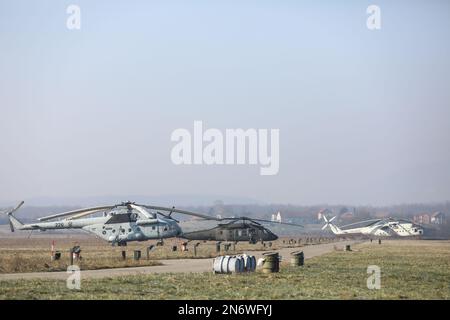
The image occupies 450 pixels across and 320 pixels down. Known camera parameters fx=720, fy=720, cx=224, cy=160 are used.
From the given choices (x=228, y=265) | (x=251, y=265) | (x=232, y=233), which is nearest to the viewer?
(x=228, y=265)

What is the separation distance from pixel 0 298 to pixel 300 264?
18.6m

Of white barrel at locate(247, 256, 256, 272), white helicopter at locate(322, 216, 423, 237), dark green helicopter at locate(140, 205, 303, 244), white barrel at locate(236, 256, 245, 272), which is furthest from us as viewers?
white helicopter at locate(322, 216, 423, 237)

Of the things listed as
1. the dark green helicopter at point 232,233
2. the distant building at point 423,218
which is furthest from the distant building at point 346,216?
the dark green helicopter at point 232,233

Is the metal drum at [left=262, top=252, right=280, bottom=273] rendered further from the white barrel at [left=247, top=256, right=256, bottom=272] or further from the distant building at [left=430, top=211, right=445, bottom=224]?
the distant building at [left=430, top=211, right=445, bottom=224]


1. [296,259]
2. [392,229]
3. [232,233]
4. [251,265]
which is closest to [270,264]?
[251,265]

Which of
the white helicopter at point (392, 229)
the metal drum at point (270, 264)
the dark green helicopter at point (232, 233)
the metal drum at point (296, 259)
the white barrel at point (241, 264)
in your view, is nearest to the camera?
the white barrel at point (241, 264)

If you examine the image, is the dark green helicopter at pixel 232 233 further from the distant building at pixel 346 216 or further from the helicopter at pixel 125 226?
the distant building at pixel 346 216

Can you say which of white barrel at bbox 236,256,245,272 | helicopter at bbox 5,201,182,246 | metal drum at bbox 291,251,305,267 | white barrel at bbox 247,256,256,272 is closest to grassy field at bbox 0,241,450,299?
white barrel at bbox 247,256,256,272

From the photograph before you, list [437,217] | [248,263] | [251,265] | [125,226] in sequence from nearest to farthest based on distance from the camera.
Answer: [248,263] < [251,265] < [125,226] < [437,217]

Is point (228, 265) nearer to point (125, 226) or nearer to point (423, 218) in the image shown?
point (125, 226)

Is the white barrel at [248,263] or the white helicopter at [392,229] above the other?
the white barrel at [248,263]
